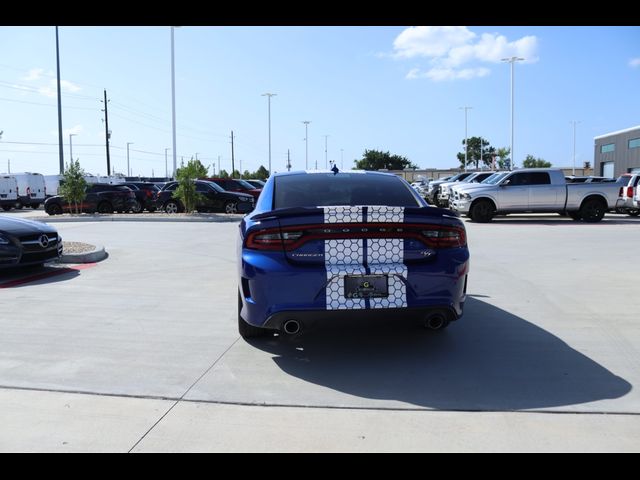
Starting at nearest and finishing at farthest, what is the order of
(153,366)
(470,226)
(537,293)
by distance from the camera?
(153,366) < (537,293) < (470,226)

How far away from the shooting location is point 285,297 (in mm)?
4270

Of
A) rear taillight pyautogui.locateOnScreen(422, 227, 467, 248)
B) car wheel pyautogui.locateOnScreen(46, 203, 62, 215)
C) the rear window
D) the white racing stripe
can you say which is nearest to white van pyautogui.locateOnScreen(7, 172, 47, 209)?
car wheel pyautogui.locateOnScreen(46, 203, 62, 215)

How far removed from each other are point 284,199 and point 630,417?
3.17m

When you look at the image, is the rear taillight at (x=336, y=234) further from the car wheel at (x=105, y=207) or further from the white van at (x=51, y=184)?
the white van at (x=51, y=184)

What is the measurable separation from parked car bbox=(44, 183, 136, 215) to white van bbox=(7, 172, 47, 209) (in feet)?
26.7

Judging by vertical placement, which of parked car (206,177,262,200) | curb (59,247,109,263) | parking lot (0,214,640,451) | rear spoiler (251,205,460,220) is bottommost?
parking lot (0,214,640,451)

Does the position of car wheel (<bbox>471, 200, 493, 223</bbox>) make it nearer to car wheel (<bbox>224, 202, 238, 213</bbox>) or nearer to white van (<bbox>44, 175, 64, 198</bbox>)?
car wheel (<bbox>224, 202, 238, 213</bbox>)

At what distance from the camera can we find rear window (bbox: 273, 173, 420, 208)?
5.30 m

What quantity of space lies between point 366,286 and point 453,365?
101 cm

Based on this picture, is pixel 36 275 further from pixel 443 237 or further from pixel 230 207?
pixel 230 207

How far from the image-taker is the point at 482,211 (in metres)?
19.5

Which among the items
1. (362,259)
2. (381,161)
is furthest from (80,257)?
(381,161)
